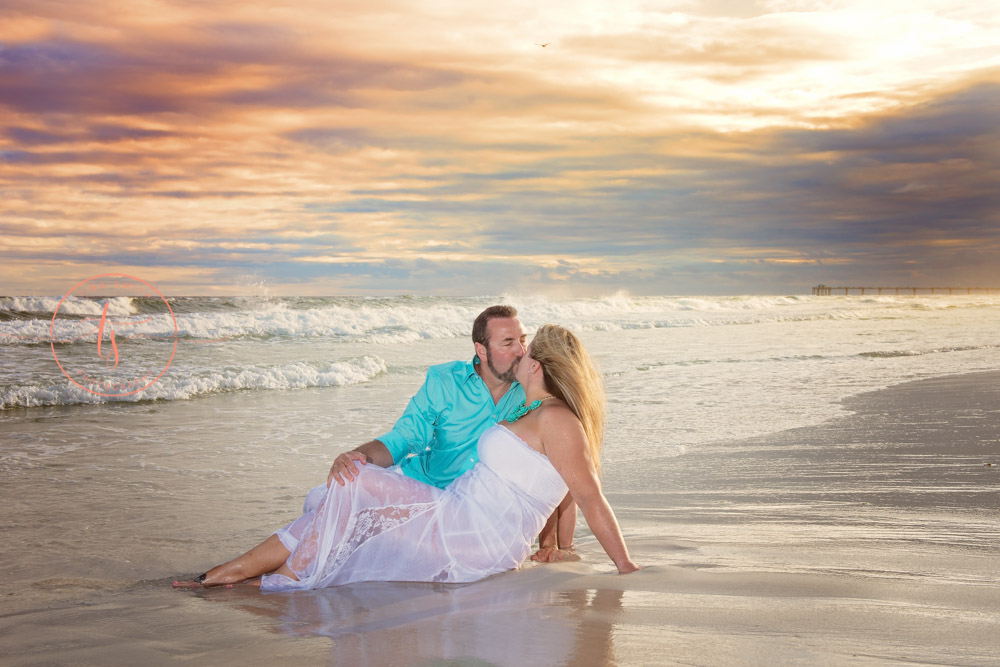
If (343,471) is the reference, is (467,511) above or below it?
below

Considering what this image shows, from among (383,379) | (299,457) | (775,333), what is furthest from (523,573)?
(775,333)

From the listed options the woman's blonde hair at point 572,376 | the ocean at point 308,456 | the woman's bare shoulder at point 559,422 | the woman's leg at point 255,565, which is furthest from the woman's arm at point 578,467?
the woman's leg at point 255,565

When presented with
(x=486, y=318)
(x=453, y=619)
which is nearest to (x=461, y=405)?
(x=486, y=318)

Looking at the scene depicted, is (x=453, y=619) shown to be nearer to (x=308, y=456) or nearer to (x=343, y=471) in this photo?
(x=343, y=471)

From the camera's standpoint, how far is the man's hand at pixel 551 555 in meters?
4.73

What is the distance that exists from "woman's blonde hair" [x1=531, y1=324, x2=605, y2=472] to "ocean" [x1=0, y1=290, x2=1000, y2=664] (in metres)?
0.86

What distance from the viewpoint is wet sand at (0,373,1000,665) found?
10.2ft

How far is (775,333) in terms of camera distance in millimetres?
28672

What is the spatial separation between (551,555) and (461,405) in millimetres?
1134

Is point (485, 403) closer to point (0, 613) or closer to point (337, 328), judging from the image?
point (0, 613)

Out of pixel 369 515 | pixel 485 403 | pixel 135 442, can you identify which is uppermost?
pixel 485 403

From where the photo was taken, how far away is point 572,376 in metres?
4.19

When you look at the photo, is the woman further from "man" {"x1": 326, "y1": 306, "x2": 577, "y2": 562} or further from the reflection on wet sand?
"man" {"x1": 326, "y1": 306, "x2": 577, "y2": 562}

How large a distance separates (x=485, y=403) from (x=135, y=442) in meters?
6.41
